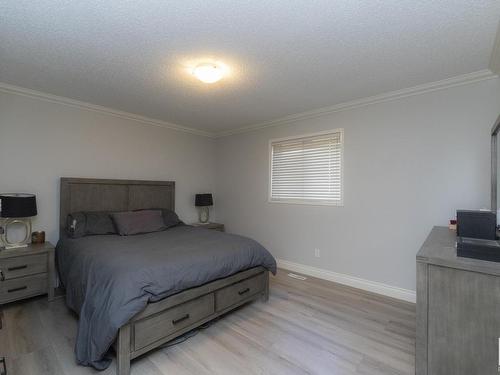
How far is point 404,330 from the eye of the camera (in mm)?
2277

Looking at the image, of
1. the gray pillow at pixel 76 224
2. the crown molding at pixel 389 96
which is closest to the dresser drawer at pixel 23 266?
the gray pillow at pixel 76 224

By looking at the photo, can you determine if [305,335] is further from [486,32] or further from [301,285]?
[486,32]

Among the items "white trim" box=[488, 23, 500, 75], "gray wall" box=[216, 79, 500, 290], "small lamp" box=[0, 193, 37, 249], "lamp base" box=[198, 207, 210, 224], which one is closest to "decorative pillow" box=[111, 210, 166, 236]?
"small lamp" box=[0, 193, 37, 249]

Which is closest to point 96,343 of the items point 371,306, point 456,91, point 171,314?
point 171,314

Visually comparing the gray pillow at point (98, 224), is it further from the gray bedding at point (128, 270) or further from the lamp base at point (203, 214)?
the lamp base at point (203, 214)

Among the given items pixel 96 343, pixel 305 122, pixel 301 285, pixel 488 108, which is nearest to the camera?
pixel 96 343

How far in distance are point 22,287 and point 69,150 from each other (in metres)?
1.65

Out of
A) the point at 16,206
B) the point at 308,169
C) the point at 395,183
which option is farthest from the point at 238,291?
the point at 16,206

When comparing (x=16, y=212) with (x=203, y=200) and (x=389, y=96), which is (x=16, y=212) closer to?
(x=203, y=200)

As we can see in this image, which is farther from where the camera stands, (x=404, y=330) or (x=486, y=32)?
(x=404, y=330)

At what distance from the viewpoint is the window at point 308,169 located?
348cm

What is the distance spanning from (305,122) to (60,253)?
139 inches

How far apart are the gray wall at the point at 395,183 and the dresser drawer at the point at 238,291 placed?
1.21 metres

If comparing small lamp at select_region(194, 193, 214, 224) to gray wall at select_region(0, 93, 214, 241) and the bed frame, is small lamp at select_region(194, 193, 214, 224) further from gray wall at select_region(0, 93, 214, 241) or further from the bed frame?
the bed frame
